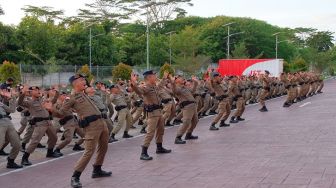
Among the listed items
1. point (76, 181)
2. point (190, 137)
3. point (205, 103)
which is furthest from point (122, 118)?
point (205, 103)

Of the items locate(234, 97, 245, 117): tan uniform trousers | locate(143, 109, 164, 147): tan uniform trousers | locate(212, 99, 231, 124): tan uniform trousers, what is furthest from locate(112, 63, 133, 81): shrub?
locate(143, 109, 164, 147): tan uniform trousers

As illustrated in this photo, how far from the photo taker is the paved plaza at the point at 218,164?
904 cm

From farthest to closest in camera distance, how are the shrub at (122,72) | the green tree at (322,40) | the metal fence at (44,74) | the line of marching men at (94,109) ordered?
the green tree at (322,40)
the shrub at (122,72)
the metal fence at (44,74)
the line of marching men at (94,109)

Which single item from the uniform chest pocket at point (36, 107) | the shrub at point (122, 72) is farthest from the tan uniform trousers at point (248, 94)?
the uniform chest pocket at point (36, 107)

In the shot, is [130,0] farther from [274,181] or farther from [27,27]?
[274,181]

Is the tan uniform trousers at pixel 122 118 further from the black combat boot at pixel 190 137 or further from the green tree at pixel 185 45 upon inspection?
the green tree at pixel 185 45

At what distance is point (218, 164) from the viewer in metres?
10.7

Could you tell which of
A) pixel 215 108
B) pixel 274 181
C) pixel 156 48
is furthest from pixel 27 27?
pixel 274 181

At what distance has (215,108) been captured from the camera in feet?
77.2

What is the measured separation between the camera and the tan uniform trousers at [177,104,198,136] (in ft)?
46.2

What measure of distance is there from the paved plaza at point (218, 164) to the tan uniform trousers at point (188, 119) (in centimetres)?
37

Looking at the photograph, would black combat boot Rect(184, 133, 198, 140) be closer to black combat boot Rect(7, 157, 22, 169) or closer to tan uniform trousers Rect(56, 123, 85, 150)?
tan uniform trousers Rect(56, 123, 85, 150)

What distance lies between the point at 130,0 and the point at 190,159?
61.0 metres

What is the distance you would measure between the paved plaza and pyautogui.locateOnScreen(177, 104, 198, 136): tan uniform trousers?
37 centimetres
